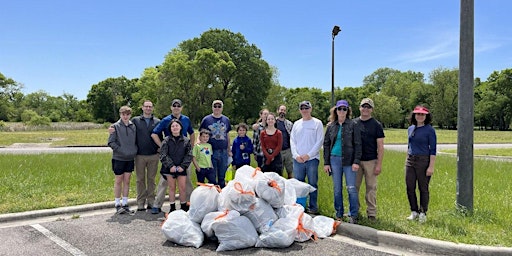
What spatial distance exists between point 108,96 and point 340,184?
3524 inches

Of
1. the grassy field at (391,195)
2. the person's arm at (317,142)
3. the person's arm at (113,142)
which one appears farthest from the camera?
the person's arm at (113,142)

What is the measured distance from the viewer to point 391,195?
295 inches

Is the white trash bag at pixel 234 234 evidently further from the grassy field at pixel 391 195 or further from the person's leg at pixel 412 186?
the person's leg at pixel 412 186

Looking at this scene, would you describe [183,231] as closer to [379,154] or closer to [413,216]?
[379,154]

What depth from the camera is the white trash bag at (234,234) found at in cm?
478

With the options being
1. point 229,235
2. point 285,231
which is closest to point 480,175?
point 285,231

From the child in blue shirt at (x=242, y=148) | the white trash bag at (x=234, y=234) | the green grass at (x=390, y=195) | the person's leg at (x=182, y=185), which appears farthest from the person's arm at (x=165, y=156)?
the green grass at (x=390, y=195)

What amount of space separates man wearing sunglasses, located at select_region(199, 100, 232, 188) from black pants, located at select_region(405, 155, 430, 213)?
3364 millimetres

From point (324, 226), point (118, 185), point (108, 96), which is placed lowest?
point (324, 226)

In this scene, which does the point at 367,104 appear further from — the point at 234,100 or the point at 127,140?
the point at 234,100

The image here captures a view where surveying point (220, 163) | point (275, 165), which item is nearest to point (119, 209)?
point (220, 163)

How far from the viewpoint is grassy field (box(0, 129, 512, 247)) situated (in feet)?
17.1

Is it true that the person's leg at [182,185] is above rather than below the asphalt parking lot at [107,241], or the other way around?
above

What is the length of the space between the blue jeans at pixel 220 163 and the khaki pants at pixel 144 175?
1.09 meters
